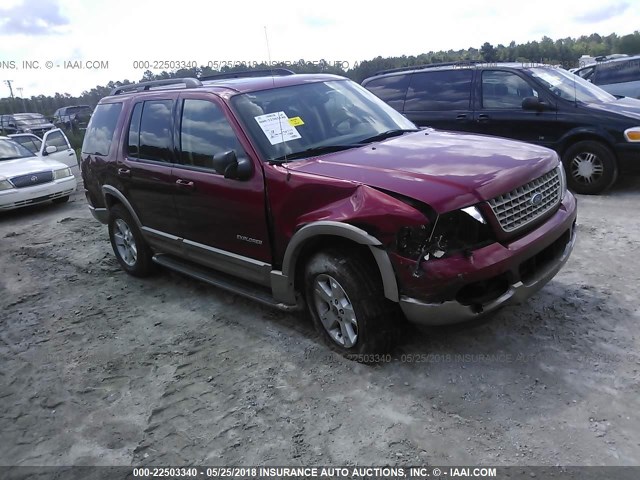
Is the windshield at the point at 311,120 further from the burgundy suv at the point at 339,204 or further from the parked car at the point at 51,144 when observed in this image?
the parked car at the point at 51,144

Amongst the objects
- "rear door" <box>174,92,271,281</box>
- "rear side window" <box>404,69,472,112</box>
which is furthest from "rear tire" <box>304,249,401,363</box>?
"rear side window" <box>404,69,472,112</box>

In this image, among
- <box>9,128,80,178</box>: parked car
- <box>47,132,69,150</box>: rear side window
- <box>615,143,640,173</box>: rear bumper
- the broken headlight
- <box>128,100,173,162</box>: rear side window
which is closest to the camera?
the broken headlight

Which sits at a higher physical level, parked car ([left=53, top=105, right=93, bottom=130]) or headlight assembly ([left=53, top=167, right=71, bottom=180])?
parked car ([left=53, top=105, right=93, bottom=130])

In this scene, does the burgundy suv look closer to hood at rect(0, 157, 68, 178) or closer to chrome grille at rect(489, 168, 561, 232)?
chrome grille at rect(489, 168, 561, 232)

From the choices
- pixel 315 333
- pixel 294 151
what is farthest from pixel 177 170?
pixel 315 333

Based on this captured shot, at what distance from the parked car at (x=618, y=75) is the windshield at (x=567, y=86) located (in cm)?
434

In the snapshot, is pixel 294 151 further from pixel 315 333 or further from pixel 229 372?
pixel 229 372

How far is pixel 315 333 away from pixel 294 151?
1401mm

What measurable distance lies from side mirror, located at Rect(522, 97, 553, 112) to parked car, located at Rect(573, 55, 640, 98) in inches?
210

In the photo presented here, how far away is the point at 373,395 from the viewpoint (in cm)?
325

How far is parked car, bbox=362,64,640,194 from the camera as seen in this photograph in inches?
274

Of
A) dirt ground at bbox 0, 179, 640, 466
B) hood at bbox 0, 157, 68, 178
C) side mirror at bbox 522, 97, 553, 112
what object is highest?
side mirror at bbox 522, 97, 553, 112

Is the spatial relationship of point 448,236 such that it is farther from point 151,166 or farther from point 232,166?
Answer: point 151,166

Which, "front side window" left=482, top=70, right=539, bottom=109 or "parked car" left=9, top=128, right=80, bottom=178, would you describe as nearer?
"front side window" left=482, top=70, right=539, bottom=109
